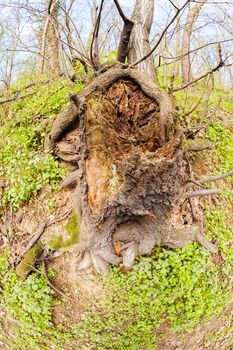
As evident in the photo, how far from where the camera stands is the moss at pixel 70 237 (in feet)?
7.57

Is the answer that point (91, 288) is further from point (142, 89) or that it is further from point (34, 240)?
point (142, 89)

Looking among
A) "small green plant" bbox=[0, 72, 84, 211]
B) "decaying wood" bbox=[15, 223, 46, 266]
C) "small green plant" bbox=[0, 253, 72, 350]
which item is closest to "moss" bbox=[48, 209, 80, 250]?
"decaying wood" bbox=[15, 223, 46, 266]

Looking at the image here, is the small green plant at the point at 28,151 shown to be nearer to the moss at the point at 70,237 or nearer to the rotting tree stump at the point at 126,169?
the moss at the point at 70,237

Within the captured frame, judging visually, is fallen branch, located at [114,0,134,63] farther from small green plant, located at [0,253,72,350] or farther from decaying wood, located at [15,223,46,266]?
small green plant, located at [0,253,72,350]

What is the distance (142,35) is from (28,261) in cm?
379

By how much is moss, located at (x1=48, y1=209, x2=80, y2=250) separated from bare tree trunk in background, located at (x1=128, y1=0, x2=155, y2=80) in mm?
2706

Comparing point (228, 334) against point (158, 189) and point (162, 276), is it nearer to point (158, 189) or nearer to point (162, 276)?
point (162, 276)

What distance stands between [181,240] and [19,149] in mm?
2122

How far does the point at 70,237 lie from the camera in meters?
2.33

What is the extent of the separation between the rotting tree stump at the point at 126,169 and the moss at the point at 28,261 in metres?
0.47

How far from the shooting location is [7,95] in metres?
4.72

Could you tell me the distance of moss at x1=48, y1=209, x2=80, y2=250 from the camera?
231 cm

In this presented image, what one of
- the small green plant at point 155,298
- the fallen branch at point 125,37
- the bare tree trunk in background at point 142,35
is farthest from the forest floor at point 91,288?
the bare tree trunk in background at point 142,35

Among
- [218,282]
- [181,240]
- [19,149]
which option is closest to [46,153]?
[19,149]
